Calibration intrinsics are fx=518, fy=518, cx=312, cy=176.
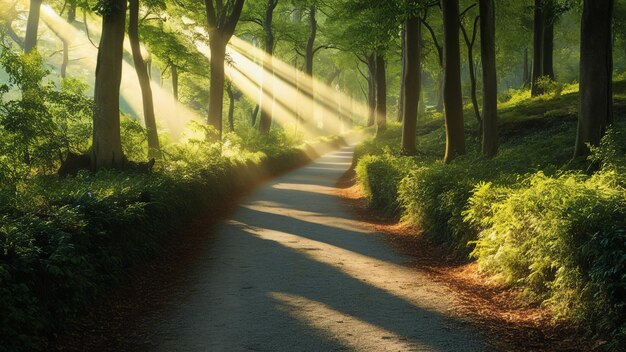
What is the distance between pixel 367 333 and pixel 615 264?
2459 mm

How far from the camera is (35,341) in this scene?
462 cm

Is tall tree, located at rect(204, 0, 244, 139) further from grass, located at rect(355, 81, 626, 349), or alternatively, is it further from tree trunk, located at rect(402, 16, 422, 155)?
grass, located at rect(355, 81, 626, 349)

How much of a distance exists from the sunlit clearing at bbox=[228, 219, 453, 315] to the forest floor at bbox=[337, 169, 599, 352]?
0.29 metres

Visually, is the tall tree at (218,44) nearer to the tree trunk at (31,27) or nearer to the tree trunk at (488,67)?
the tree trunk at (488,67)

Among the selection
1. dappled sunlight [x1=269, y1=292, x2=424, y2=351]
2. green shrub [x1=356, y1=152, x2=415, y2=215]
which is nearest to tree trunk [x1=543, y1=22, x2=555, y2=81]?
green shrub [x1=356, y1=152, x2=415, y2=215]

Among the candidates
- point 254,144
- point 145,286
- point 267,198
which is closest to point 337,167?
point 254,144

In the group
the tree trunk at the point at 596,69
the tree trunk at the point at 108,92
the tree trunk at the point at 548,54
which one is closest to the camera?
the tree trunk at the point at 596,69

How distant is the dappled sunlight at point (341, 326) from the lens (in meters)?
5.18

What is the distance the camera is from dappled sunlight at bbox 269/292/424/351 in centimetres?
518

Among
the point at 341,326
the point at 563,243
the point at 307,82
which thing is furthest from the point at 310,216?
the point at 307,82

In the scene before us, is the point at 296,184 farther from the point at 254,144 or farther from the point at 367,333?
the point at 367,333

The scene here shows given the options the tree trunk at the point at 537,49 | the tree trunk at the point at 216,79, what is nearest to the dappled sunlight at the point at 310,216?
the tree trunk at the point at 216,79

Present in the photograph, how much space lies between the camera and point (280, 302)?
6566 mm

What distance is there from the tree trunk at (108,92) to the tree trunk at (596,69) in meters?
9.85
